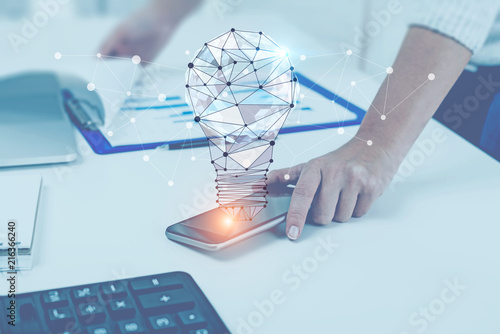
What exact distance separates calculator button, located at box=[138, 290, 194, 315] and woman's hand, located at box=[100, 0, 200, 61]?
0.56 meters

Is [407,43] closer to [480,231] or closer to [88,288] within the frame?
[480,231]

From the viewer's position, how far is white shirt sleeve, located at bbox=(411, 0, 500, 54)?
0.63m

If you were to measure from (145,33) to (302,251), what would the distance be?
1.77ft

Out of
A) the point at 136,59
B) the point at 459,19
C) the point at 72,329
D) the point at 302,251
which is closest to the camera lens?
the point at 72,329

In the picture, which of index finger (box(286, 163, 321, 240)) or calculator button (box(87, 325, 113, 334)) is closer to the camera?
calculator button (box(87, 325, 113, 334))

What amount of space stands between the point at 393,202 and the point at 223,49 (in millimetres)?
272

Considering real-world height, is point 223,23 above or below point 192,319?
above

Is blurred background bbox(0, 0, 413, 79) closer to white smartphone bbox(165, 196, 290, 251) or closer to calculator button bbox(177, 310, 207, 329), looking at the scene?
white smartphone bbox(165, 196, 290, 251)

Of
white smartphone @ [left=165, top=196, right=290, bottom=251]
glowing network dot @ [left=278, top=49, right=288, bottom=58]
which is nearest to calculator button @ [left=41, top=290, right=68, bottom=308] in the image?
white smartphone @ [left=165, top=196, right=290, bottom=251]

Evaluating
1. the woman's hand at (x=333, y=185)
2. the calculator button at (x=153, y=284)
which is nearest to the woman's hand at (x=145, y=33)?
the woman's hand at (x=333, y=185)

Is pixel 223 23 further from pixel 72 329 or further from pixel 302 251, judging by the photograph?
pixel 72 329

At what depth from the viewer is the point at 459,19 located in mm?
627

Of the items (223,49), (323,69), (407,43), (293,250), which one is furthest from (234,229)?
(323,69)

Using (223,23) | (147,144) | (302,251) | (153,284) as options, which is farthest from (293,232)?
(223,23)
